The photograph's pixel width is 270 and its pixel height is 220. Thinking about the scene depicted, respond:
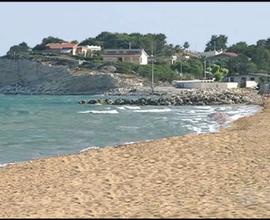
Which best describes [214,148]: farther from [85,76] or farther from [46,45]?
[46,45]

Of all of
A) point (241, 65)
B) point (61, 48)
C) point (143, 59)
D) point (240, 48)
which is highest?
point (61, 48)

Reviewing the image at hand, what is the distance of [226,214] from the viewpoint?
25.4ft

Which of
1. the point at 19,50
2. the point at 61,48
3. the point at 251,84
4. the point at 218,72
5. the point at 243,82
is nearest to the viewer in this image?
the point at 243,82

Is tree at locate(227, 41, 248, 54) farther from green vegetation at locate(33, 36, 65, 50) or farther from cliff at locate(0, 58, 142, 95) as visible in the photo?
green vegetation at locate(33, 36, 65, 50)

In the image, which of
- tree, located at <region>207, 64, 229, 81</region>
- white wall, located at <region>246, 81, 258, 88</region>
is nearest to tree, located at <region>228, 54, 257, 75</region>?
A: tree, located at <region>207, 64, 229, 81</region>

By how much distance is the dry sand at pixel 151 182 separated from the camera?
28.3ft

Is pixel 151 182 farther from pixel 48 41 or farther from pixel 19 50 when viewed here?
Result: pixel 48 41

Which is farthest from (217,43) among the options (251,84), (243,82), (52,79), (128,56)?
(243,82)

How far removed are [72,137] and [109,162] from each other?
13918 mm

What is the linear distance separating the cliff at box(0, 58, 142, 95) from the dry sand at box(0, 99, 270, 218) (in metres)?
94.3

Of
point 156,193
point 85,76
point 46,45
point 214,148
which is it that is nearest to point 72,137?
point 214,148

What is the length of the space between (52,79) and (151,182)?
119m

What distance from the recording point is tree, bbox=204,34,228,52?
547 feet

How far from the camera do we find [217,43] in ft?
552
